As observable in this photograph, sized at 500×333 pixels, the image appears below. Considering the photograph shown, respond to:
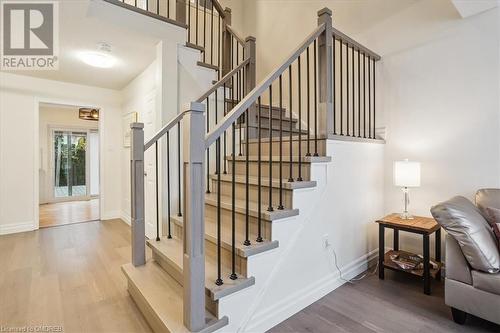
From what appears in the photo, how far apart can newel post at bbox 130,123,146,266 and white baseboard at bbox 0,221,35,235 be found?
3015 mm

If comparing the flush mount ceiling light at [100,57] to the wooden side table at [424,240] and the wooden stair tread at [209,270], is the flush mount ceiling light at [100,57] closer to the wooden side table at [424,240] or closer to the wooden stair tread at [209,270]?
the wooden stair tread at [209,270]

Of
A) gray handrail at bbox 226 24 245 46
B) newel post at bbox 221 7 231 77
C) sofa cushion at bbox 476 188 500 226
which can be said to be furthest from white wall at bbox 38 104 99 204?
sofa cushion at bbox 476 188 500 226

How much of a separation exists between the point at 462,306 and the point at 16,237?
202 inches

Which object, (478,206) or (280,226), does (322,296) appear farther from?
(478,206)

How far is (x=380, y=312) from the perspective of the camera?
6.50 ft

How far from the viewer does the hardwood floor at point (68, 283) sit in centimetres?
185

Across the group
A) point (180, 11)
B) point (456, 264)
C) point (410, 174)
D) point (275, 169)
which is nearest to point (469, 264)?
point (456, 264)

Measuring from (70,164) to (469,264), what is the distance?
8.45 metres

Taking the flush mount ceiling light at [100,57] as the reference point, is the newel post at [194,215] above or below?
below

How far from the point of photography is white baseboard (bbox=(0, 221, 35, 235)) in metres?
3.91

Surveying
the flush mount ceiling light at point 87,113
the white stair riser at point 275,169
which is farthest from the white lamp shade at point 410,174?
the flush mount ceiling light at point 87,113

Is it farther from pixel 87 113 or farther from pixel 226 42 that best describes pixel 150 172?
pixel 87 113

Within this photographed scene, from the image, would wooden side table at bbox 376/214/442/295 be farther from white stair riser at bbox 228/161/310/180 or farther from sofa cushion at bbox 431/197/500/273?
white stair riser at bbox 228/161/310/180

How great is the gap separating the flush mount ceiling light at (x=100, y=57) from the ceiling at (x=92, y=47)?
6cm
